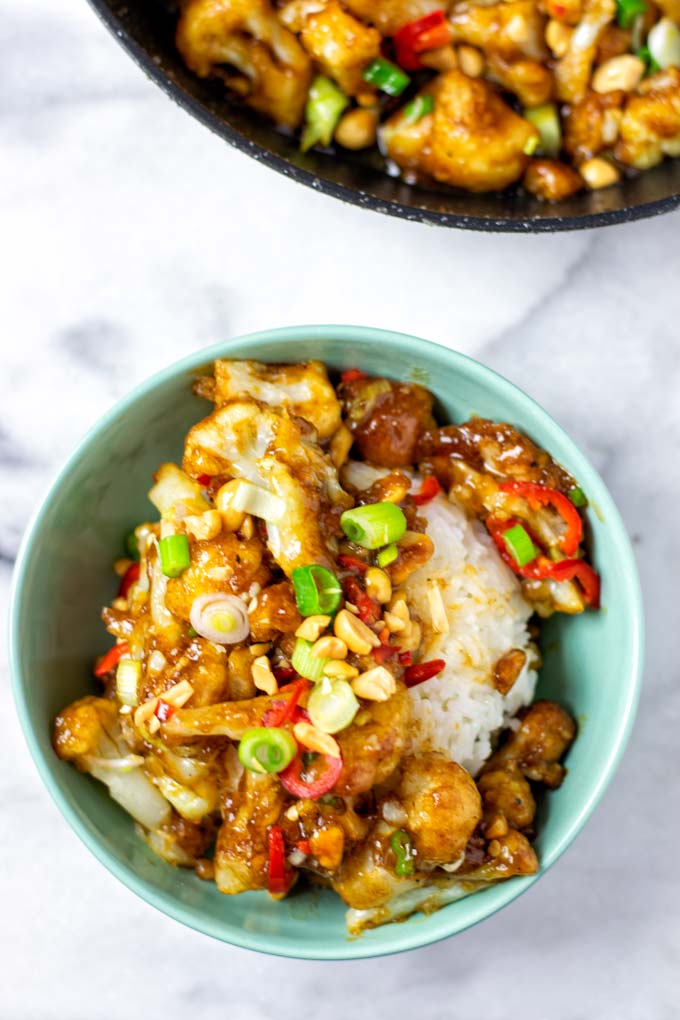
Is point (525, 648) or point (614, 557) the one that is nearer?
point (614, 557)

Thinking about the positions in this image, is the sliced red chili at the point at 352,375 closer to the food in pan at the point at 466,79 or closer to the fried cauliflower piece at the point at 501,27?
the food in pan at the point at 466,79

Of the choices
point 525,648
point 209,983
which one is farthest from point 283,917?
point 525,648

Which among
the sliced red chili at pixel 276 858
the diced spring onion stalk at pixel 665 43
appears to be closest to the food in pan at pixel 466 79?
the diced spring onion stalk at pixel 665 43

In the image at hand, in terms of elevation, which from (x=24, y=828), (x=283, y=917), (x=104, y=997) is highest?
(x=283, y=917)

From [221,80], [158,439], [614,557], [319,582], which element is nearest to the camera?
[319,582]

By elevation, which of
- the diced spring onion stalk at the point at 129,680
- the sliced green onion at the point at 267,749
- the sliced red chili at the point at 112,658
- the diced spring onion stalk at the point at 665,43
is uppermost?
the diced spring onion stalk at the point at 665,43

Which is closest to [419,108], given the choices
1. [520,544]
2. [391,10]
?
[391,10]

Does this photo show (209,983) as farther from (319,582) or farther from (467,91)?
(467,91)
